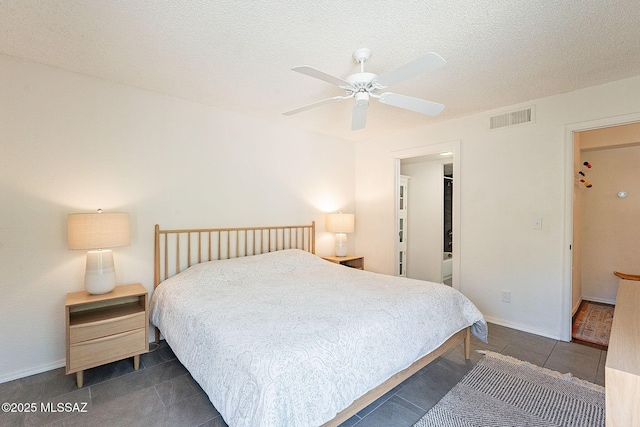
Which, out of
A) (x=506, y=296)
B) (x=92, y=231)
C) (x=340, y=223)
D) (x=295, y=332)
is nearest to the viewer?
(x=295, y=332)

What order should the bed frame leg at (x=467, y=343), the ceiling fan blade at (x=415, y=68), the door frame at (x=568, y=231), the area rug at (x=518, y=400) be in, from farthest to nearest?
the door frame at (x=568, y=231), the bed frame leg at (x=467, y=343), the area rug at (x=518, y=400), the ceiling fan blade at (x=415, y=68)

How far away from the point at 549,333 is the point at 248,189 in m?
3.63

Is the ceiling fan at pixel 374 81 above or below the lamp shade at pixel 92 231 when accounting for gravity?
above

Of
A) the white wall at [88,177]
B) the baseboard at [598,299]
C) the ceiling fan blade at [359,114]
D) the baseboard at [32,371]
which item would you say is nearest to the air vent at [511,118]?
the ceiling fan blade at [359,114]

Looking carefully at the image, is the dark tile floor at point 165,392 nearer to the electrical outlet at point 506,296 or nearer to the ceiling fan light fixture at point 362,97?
the electrical outlet at point 506,296

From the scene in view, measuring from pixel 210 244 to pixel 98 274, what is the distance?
3.48 ft

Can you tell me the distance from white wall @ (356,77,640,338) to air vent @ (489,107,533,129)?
6 centimetres

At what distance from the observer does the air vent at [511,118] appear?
3.15m

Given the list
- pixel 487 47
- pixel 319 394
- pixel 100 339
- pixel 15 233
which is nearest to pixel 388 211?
pixel 487 47

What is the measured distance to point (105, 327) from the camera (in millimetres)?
2252

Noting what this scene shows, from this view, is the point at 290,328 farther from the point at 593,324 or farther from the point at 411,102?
the point at 593,324

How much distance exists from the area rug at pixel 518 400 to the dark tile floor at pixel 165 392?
0.34 ft

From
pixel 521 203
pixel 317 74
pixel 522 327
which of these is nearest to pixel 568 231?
pixel 521 203

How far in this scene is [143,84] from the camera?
2727 mm
